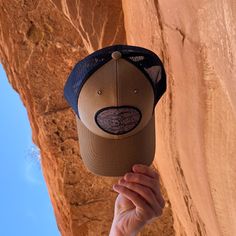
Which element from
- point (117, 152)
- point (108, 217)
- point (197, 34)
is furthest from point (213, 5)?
point (108, 217)

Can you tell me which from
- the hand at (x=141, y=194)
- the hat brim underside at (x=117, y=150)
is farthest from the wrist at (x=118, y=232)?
the hat brim underside at (x=117, y=150)

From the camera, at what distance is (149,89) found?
1151 millimetres

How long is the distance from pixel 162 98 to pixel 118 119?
0.50 m

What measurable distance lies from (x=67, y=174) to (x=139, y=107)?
1.12 m

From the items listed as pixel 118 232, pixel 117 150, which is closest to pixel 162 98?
pixel 117 150

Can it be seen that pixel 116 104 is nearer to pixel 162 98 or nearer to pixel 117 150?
pixel 117 150

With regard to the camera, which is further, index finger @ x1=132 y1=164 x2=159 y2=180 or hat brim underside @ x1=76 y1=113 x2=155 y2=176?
hat brim underside @ x1=76 y1=113 x2=155 y2=176

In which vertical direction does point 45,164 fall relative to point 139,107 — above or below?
above

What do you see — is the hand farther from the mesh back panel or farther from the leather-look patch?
the mesh back panel

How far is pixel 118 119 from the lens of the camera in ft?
3.75

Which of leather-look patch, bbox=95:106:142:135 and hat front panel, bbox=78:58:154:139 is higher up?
hat front panel, bbox=78:58:154:139

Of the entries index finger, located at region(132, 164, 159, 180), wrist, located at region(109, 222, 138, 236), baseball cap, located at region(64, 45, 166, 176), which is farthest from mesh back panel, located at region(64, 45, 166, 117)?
wrist, located at region(109, 222, 138, 236)

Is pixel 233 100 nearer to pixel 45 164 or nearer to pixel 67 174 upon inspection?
pixel 67 174

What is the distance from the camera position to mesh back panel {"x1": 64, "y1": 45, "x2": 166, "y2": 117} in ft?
3.73
